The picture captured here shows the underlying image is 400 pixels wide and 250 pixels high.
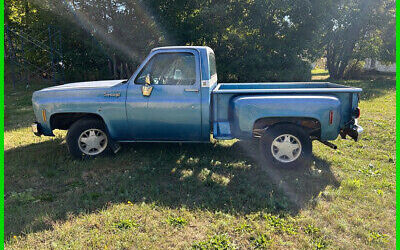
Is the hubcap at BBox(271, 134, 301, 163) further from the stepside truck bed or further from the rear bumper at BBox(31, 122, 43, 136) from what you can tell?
the rear bumper at BBox(31, 122, 43, 136)

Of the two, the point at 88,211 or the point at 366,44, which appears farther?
the point at 366,44

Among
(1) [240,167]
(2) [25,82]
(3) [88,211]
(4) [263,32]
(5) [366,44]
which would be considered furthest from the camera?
(5) [366,44]

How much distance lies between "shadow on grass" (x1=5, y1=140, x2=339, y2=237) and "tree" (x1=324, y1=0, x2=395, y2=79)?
17438mm

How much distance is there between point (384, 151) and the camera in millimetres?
5445

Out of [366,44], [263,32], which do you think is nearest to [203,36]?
[263,32]

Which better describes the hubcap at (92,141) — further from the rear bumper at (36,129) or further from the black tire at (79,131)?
the rear bumper at (36,129)

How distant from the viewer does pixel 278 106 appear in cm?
415

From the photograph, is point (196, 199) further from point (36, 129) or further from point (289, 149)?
point (36, 129)

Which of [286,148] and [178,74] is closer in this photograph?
[286,148]

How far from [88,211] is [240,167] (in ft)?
7.77

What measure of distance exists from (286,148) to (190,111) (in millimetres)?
1603

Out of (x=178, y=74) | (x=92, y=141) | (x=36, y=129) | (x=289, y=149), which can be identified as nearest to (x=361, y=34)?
(x=289, y=149)

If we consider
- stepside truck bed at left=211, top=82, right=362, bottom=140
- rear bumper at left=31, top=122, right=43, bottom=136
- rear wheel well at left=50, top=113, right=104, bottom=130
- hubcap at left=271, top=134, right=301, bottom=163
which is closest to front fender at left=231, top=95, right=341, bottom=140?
stepside truck bed at left=211, top=82, right=362, bottom=140

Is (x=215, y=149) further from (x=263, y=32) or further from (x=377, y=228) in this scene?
(x=263, y=32)
